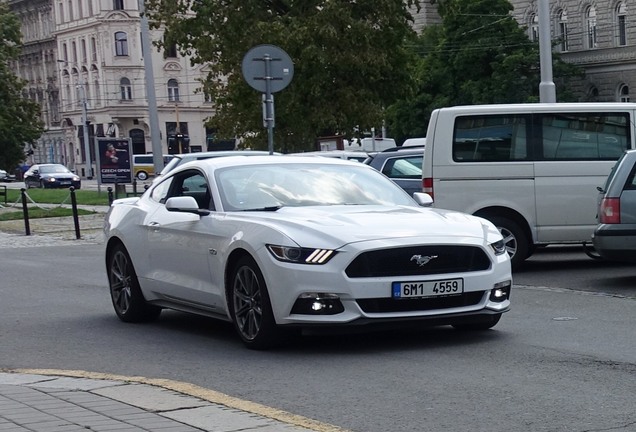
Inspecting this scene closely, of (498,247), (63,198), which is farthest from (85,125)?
(498,247)

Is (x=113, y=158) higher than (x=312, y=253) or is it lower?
lower

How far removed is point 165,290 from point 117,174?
36.1 metres

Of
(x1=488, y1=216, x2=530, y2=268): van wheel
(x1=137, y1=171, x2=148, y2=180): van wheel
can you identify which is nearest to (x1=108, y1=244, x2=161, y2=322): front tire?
(x1=488, y1=216, x2=530, y2=268): van wheel

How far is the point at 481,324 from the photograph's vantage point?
35.1 ft

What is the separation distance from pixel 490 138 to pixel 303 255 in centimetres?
735

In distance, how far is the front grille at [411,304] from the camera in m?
9.62

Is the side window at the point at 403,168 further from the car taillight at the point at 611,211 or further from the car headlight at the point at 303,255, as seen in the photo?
the car headlight at the point at 303,255

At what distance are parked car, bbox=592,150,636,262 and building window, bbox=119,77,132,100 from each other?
99138mm

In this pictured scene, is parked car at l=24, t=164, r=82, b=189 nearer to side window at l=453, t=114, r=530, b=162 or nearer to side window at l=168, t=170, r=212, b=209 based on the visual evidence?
side window at l=453, t=114, r=530, b=162

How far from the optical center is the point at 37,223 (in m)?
34.7

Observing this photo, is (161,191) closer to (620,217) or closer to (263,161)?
(263,161)

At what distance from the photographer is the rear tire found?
1026cm

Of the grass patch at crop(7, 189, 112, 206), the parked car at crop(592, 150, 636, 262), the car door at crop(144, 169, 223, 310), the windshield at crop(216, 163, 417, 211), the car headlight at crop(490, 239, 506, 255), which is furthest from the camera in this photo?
the grass patch at crop(7, 189, 112, 206)

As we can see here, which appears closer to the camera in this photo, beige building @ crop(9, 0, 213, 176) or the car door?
the car door
